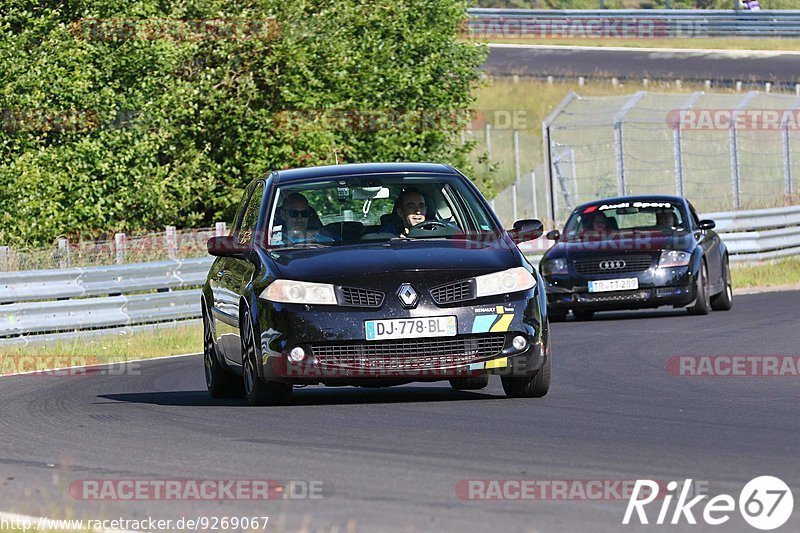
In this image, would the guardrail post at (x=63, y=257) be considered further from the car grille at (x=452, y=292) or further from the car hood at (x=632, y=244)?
the car grille at (x=452, y=292)

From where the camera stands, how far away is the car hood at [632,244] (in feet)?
65.9

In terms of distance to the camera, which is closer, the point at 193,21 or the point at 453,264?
the point at 453,264

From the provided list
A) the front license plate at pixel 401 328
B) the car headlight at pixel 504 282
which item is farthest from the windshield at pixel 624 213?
the front license plate at pixel 401 328

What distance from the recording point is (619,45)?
2660 inches

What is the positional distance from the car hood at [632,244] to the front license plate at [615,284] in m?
0.37

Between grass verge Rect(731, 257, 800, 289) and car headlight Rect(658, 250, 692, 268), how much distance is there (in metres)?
7.09

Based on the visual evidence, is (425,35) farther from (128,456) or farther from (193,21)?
(128,456)

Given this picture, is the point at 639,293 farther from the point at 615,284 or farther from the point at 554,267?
the point at 554,267

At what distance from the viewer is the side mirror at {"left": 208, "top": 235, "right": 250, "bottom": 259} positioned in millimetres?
11125

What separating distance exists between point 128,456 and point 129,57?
69.1 ft

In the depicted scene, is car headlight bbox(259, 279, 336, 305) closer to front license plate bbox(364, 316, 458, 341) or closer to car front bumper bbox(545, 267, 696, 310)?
front license plate bbox(364, 316, 458, 341)

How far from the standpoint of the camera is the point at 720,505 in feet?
20.9

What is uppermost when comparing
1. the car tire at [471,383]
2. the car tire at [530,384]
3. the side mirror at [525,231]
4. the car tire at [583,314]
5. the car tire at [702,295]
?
the side mirror at [525,231]

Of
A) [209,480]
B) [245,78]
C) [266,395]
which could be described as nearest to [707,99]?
[245,78]
